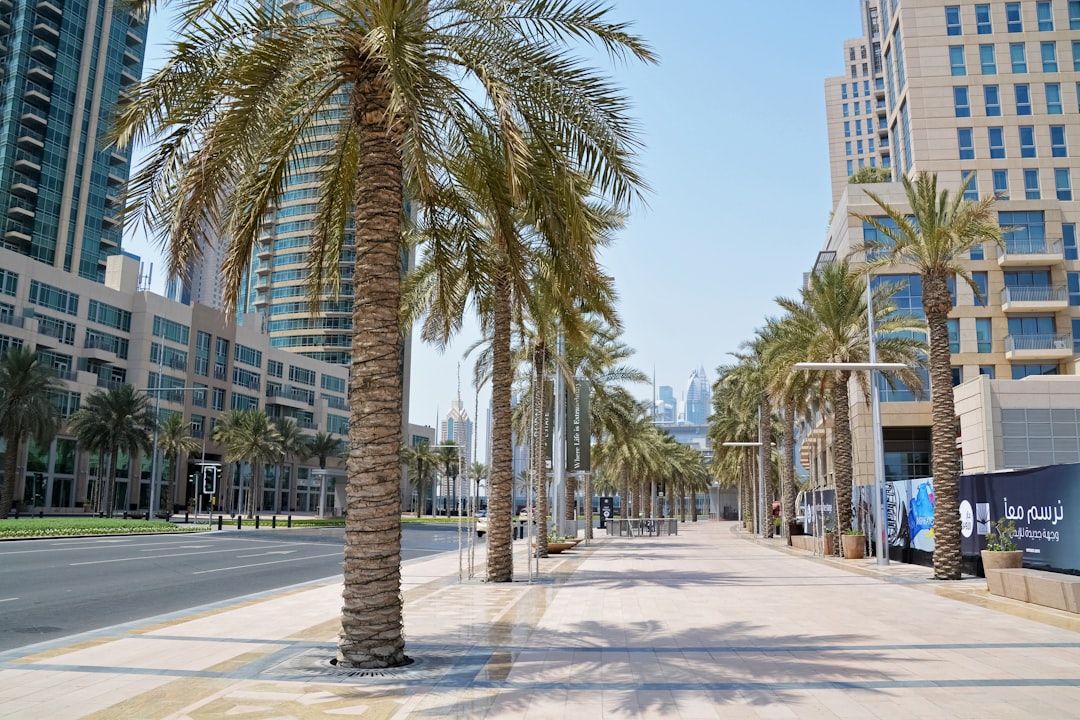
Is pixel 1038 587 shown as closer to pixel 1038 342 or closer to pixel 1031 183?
pixel 1038 342

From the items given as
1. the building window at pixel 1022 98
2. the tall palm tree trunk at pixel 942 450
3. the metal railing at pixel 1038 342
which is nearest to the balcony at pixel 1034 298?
the metal railing at pixel 1038 342

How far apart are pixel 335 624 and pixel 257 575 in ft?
31.1

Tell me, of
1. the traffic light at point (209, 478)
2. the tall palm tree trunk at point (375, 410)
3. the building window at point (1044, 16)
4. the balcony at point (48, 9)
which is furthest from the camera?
the balcony at point (48, 9)

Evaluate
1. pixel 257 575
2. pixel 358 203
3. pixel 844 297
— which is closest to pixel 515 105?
pixel 358 203

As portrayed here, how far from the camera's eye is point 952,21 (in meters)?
56.6

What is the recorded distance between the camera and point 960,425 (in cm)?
4441

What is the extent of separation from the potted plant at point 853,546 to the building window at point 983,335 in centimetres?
2869

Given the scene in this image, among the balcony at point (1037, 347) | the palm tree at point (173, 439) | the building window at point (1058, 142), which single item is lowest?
the palm tree at point (173, 439)

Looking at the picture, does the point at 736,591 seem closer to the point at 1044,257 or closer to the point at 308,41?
the point at 308,41

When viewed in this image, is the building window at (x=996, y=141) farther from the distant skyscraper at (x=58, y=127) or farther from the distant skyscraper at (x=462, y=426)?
the distant skyscraper at (x=58, y=127)

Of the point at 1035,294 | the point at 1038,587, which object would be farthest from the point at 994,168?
the point at 1038,587

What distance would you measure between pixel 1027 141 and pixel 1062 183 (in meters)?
3.50

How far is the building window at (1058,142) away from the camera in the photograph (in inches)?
2168

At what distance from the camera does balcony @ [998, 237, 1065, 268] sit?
51625mm
